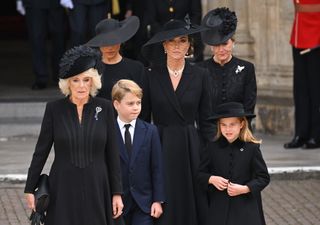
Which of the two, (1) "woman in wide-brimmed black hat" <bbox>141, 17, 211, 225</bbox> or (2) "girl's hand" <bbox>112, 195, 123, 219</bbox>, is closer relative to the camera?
(2) "girl's hand" <bbox>112, 195, 123, 219</bbox>

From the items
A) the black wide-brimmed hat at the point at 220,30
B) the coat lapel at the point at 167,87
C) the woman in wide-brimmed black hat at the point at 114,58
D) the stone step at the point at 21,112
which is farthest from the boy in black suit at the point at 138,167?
the stone step at the point at 21,112

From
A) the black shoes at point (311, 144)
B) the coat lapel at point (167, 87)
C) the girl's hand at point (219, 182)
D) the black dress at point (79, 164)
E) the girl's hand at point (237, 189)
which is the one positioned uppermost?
the coat lapel at point (167, 87)

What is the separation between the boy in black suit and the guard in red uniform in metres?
5.31

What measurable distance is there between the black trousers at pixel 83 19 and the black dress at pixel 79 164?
6.87m

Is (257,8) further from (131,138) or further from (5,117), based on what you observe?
(131,138)

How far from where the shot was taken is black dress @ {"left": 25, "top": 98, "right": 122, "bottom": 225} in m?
7.61

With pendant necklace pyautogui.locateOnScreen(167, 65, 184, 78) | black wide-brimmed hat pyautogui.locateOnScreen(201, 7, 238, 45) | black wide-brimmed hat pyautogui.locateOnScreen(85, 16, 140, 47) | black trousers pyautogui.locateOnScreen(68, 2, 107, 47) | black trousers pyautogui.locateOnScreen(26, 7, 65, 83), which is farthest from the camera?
black trousers pyautogui.locateOnScreen(26, 7, 65, 83)

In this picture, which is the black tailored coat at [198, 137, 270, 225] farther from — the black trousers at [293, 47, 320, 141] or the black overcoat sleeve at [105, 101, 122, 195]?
the black trousers at [293, 47, 320, 141]

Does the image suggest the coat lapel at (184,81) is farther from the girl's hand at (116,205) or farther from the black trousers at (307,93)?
the black trousers at (307,93)

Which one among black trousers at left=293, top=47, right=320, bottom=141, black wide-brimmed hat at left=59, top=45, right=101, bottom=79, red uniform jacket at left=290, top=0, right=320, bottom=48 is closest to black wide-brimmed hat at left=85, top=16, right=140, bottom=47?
black wide-brimmed hat at left=59, top=45, right=101, bottom=79

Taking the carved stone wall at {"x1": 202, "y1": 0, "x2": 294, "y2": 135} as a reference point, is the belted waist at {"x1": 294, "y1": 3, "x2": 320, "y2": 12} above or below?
above

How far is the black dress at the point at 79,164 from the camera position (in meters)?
7.61

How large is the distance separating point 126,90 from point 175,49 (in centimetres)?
87

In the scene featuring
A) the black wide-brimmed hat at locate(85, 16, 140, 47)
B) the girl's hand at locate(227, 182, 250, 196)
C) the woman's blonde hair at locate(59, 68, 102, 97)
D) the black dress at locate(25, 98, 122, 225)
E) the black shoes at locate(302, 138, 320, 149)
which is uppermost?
the black wide-brimmed hat at locate(85, 16, 140, 47)
